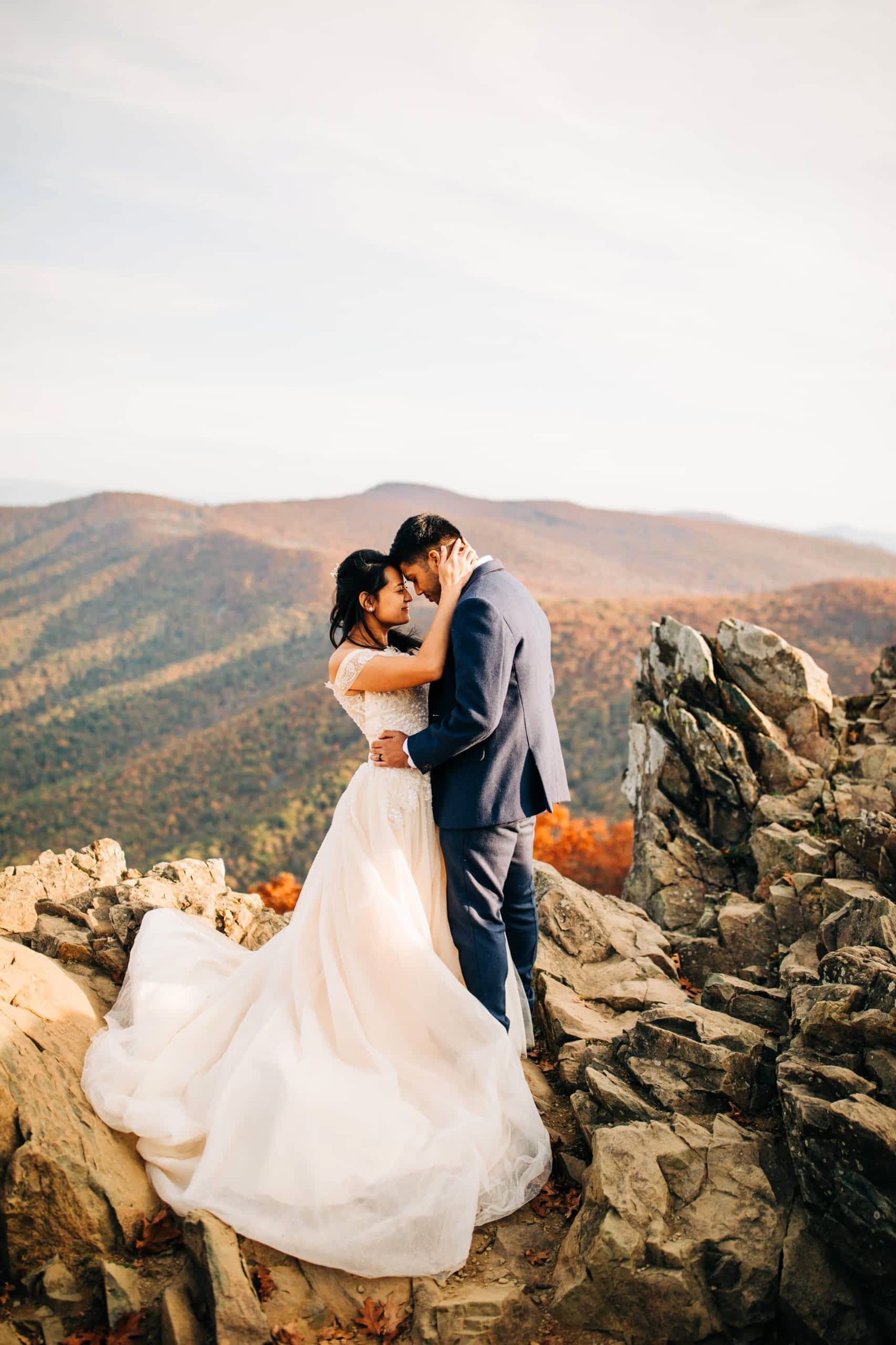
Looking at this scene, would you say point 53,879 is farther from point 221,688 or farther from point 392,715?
point 221,688

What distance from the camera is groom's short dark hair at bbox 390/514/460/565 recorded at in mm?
→ 4523

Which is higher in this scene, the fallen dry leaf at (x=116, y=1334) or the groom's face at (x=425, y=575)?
the groom's face at (x=425, y=575)

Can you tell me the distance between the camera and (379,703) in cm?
473

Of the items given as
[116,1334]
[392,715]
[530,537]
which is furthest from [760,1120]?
[530,537]

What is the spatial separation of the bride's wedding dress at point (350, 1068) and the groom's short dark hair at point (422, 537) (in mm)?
618

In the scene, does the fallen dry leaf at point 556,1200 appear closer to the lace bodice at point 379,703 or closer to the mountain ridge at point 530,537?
the lace bodice at point 379,703

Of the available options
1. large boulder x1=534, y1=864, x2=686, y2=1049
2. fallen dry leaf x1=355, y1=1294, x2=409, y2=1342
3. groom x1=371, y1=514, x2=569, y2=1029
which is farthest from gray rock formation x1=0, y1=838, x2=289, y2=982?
fallen dry leaf x1=355, y1=1294, x2=409, y2=1342

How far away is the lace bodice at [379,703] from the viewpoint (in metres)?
4.66

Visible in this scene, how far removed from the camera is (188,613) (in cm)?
8875

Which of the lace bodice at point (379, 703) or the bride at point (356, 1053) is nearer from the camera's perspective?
the bride at point (356, 1053)

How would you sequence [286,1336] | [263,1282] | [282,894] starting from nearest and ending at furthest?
[286,1336], [263,1282], [282,894]

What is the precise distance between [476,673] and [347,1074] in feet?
6.91

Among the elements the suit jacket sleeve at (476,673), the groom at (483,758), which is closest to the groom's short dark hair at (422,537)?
the groom at (483,758)

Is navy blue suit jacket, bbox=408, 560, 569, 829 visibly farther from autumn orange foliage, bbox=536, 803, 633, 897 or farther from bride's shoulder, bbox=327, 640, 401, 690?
autumn orange foliage, bbox=536, 803, 633, 897
